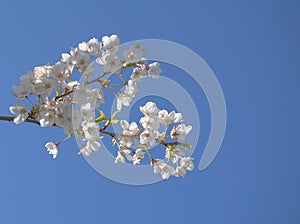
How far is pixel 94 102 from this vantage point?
62 cm

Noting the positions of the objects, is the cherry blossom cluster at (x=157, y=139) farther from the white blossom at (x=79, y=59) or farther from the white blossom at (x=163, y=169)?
the white blossom at (x=79, y=59)

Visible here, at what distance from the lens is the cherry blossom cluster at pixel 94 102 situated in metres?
0.61

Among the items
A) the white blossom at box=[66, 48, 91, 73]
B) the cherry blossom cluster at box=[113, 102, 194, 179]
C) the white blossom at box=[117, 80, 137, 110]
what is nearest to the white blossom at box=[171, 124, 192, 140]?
the cherry blossom cluster at box=[113, 102, 194, 179]

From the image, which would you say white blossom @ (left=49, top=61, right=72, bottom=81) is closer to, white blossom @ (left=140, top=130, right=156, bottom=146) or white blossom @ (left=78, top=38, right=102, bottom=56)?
white blossom @ (left=78, top=38, right=102, bottom=56)

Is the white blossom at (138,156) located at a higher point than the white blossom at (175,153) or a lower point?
higher

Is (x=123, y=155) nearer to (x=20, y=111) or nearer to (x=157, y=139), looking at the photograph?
(x=157, y=139)

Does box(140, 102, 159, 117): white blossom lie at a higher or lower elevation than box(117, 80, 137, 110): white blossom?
lower

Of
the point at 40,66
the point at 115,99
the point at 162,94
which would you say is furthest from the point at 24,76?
the point at 162,94

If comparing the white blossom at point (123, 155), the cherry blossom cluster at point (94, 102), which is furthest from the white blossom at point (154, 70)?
the white blossom at point (123, 155)

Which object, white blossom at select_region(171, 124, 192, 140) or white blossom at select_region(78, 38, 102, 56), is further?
white blossom at select_region(171, 124, 192, 140)

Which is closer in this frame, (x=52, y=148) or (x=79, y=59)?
(x=79, y=59)

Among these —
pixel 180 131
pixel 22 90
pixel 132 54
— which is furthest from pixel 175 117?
pixel 22 90

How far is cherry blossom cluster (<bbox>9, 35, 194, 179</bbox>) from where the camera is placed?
0.61 metres

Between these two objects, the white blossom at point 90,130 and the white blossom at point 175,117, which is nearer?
the white blossom at point 90,130
